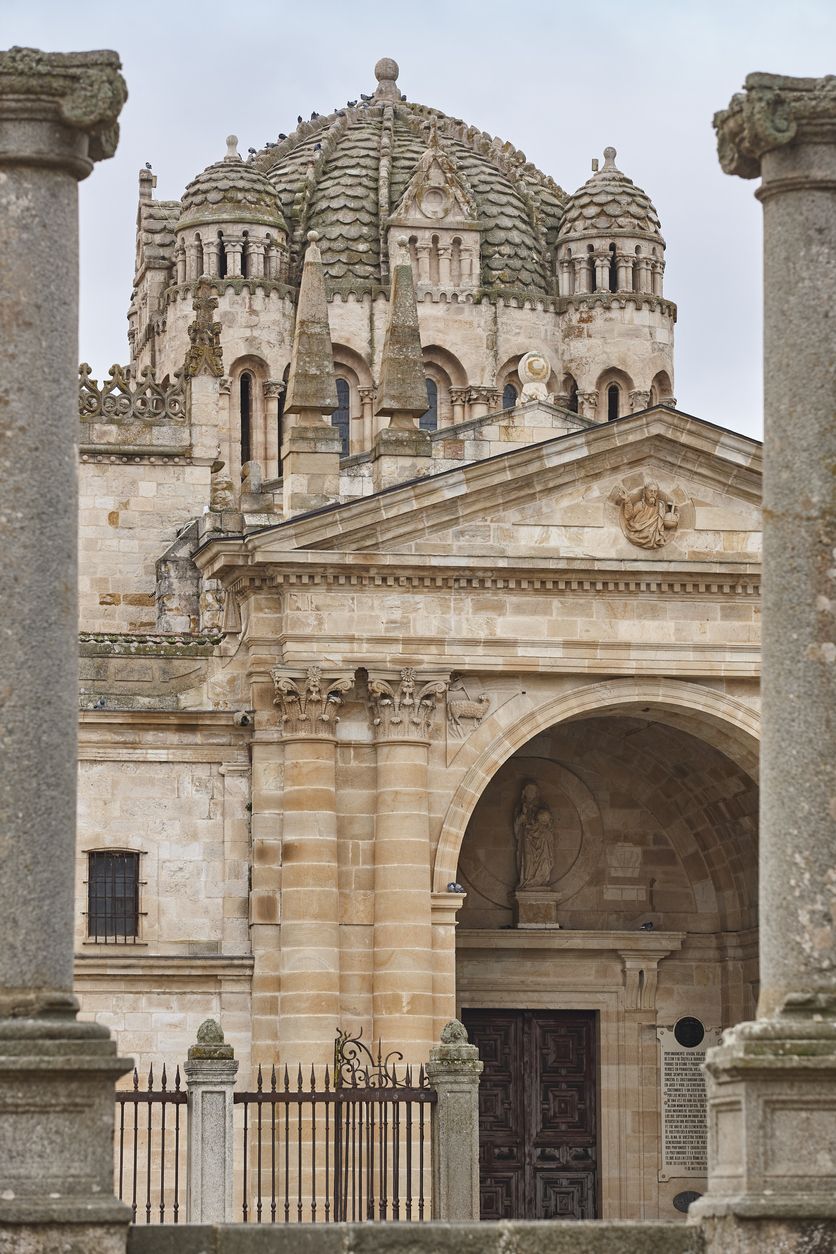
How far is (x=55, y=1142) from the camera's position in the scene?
14141mm

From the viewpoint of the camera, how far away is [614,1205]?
118 feet

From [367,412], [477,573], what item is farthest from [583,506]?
[367,412]

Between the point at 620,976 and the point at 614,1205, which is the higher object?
the point at 620,976

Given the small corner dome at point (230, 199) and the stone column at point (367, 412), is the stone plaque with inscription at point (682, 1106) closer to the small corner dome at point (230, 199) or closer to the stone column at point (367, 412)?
the stone column at point (367, 412)

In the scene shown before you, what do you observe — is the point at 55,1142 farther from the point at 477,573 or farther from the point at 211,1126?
the point at 477,573

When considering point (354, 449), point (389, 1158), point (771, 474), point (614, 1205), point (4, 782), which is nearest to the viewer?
point (4, 782)

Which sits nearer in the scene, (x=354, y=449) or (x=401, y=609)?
(x=401, y=609)

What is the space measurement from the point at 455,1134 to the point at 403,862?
8.17 meters

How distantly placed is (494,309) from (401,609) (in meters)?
20.6

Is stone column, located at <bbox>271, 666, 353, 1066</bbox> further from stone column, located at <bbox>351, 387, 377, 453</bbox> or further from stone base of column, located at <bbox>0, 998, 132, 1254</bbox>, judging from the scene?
stone column, located at <bbox>351, 387, 377, 453</bbox>

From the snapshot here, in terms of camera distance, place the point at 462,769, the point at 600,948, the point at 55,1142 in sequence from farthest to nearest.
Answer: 1. the point at 600,948
2. the point at 462,769
3. the point at 55,1142

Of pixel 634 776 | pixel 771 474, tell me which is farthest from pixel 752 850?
pixel 771 474

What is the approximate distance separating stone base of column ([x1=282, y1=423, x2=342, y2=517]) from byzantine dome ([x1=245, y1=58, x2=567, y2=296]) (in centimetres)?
1872

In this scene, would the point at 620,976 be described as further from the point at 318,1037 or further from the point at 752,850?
the point at 318,1037
